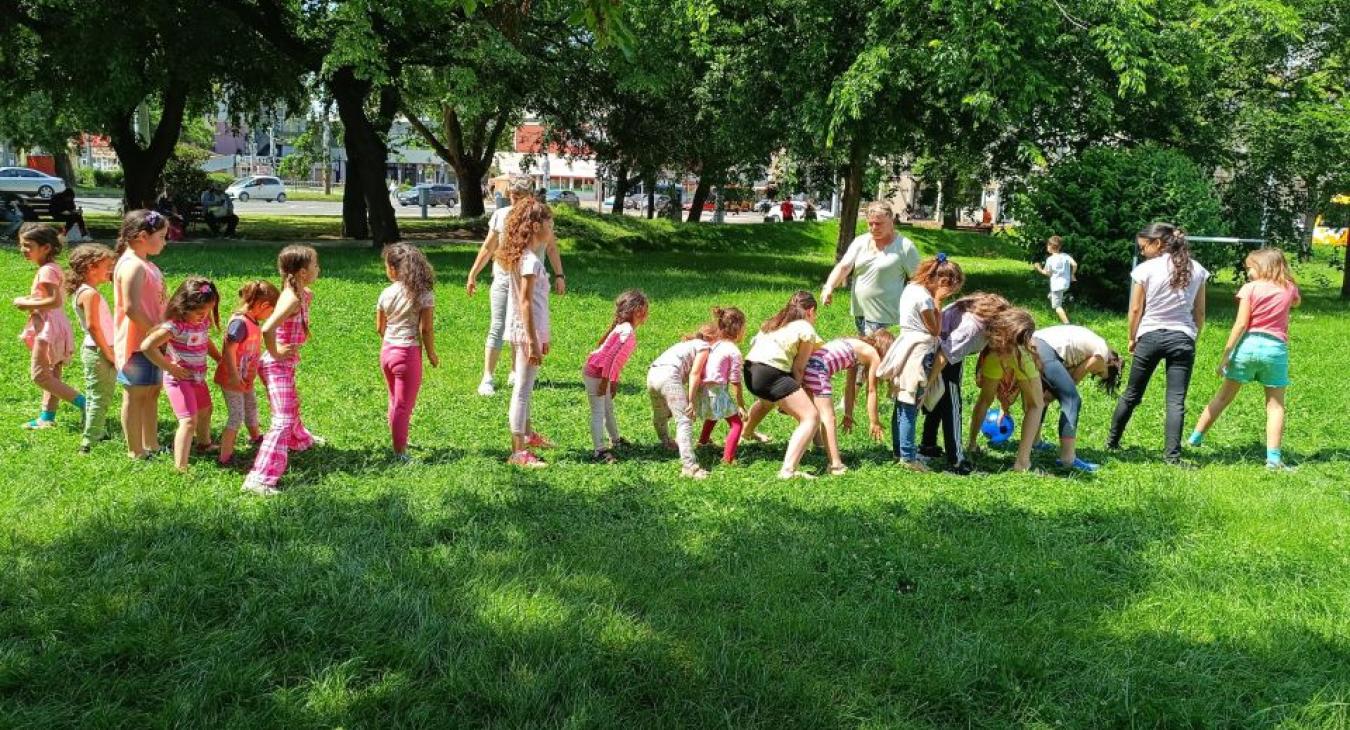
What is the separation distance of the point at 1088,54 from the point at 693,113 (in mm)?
9991

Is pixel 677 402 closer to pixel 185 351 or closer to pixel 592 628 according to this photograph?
pixel 592 628

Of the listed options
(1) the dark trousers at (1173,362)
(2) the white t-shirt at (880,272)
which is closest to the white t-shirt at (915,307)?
(2) the white t-shirt at (880,272)

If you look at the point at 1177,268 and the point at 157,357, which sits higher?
the point at 1177,268

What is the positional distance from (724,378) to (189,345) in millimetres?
3213

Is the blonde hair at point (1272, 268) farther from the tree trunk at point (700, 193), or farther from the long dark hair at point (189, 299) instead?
the tree trunk at point (700, 193)

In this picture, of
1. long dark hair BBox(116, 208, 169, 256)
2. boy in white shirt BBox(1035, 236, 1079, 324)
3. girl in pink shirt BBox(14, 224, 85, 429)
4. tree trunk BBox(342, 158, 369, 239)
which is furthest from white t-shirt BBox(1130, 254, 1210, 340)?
tree trunk BBox(342, 158, 369, 239)

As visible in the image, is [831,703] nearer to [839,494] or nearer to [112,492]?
[839,494]

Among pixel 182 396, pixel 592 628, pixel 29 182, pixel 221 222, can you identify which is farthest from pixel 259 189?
pixel 592 628

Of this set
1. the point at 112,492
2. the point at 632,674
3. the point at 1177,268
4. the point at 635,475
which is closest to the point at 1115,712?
the point at 632,674

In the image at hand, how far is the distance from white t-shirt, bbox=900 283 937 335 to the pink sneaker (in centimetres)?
250

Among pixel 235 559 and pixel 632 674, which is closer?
pixel 632 674

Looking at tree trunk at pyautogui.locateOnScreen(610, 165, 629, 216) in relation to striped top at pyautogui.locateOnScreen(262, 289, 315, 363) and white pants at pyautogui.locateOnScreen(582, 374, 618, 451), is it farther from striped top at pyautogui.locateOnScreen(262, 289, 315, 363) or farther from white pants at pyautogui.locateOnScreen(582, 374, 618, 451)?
striped top at pyautogui.locateOnScreen(262, 289, 315, 363)

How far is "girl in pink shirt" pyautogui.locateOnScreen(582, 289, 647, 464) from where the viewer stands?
656 centimetres

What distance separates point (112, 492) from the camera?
18.1 feet
